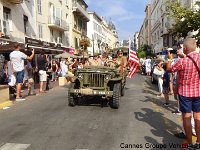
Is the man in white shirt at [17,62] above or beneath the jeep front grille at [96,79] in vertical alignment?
above

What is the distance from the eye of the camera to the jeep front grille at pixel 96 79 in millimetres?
10367

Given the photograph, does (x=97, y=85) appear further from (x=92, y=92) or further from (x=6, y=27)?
(x=6, y=27)

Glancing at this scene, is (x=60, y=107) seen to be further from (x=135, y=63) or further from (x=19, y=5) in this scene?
(x=19, y=5)

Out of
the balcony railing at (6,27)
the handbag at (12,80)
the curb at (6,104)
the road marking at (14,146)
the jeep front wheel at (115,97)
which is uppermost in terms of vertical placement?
the balcony railing at (6,27)

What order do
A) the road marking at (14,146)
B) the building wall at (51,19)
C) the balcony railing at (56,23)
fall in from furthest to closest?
the balcony railing at (56,23)
the building wall at (51,19)
the road marking at (14,146)

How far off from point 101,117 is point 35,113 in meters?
2.07

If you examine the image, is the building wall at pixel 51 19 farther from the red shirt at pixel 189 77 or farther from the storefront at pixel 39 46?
the red shirt at pixel 189 77

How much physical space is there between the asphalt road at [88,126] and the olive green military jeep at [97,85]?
1.32ft

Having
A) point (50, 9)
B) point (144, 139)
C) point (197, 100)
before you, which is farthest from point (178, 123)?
point (50, 9)

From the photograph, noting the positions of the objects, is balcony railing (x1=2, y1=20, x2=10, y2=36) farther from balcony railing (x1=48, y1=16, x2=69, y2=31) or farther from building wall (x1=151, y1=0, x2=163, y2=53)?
building wall (x1=151, y1=0, x2=163, y2=53)

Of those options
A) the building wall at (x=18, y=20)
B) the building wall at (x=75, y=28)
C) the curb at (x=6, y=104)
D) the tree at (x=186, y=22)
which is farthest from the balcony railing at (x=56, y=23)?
the curb at (x=6, y=104)

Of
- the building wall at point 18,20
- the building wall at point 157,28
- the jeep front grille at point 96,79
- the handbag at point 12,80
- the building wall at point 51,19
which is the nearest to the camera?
the jeep front grille at point 96,79

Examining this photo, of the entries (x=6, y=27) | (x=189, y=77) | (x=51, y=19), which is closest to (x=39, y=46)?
(x=6, y=27)

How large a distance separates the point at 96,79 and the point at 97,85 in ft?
0.63
